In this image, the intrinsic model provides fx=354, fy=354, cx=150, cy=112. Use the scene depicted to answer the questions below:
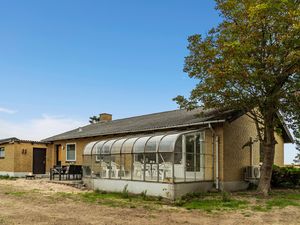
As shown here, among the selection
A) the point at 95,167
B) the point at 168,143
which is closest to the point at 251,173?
the point at 168,143

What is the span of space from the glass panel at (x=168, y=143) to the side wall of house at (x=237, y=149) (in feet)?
10.7

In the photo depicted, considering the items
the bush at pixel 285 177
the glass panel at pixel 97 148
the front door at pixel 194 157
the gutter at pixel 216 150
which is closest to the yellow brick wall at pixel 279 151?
the bush at pixel 285 177

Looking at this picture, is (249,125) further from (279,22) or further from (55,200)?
(55,200)

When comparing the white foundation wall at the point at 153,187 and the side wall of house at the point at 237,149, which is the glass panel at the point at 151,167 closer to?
the white foundation wall at the point at 153,187

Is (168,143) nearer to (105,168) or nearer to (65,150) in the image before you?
(105,168)

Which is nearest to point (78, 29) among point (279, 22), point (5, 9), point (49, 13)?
point (49, 13)

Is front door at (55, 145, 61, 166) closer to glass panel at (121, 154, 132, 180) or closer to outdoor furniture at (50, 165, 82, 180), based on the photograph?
outdoor furniture at (50, 165, 82, 180)

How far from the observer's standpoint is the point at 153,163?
15023mm

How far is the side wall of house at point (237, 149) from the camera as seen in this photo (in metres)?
16.5

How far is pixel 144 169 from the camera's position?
15.4 meters

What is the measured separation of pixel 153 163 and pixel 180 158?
122 centimetres

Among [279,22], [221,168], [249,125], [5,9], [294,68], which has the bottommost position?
[221,168]

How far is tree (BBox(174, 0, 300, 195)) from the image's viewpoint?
13.3 m

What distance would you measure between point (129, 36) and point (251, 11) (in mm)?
7793
